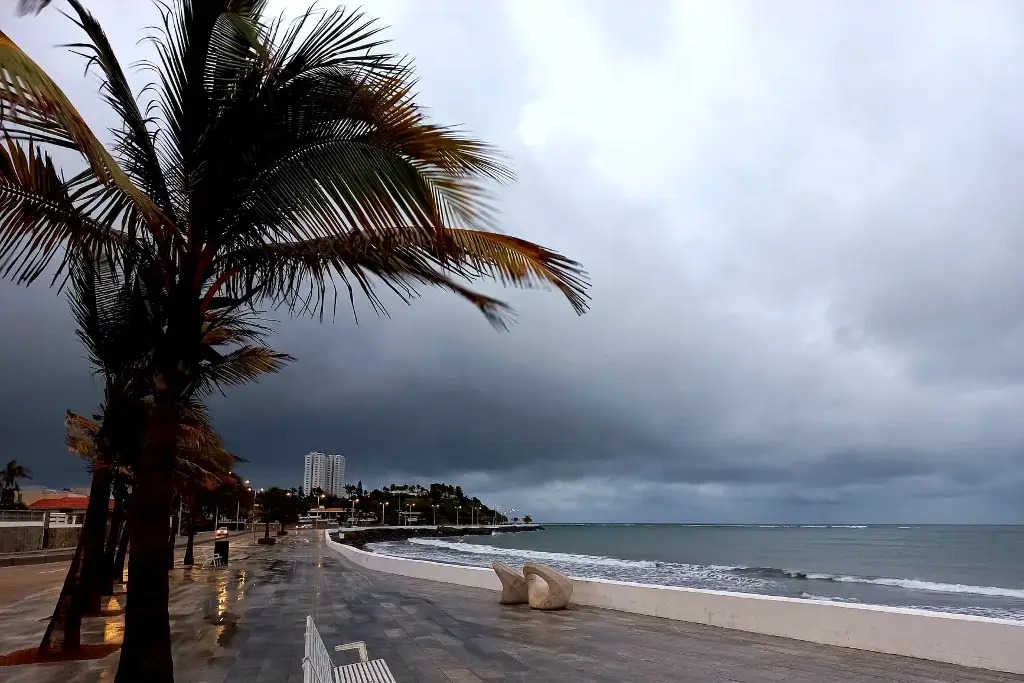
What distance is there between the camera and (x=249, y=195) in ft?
12.6

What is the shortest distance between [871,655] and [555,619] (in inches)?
164

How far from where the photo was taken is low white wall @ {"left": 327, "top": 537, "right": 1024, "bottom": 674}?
19.2 feet

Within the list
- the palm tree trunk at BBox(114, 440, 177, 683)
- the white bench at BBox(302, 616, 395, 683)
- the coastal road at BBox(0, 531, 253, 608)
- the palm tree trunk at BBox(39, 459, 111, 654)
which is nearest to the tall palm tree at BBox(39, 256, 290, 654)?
the palm tree trunk at BBox(39, 459, 111, 654)

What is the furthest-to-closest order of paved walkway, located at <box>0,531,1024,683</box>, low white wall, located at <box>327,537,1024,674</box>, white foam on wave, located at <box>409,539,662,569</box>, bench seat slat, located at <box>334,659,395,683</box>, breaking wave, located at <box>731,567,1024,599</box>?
white foam on wave, located at <box>409,539,662,569</box> < breaking wave, located at <box>731,567,1024,599</box> < paved walkway, located at <box>0,531,1024,683</box> < low white wall, located at <box>327,537,1024,674</box> < bench seat slat, located at <box>334,659,395,683</box>

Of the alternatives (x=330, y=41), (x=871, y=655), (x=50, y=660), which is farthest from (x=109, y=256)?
(x=871, y=655)

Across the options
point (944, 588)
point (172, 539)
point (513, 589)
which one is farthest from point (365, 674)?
point (944, 588)

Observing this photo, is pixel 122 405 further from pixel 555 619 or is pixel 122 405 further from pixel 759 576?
pixel 759 576

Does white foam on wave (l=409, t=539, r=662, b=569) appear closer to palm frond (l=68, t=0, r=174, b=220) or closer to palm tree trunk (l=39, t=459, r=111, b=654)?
palm tree trunk (l=39, t=459, r=111, b=654)

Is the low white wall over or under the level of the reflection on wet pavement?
over

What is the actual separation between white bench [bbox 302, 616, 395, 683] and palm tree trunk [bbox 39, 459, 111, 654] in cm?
331

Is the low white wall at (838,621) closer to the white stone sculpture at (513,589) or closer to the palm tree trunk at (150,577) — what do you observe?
the white stone sculpture at (513,589)

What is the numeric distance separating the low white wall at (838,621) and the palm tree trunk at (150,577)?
641 cm

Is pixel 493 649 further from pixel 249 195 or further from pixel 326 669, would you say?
pixel 249 195

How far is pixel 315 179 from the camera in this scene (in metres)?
3.62
